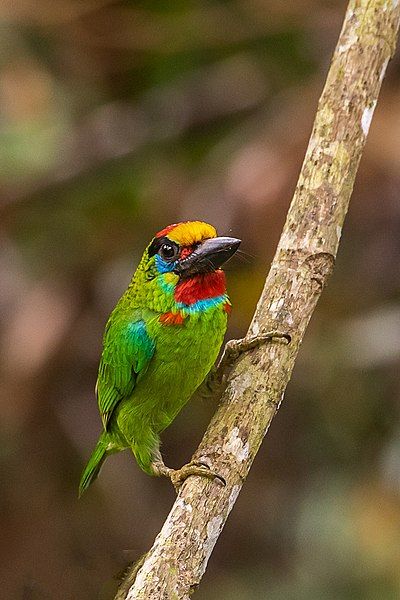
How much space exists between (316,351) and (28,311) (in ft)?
3.98

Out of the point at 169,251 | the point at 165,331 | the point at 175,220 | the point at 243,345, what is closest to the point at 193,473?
the point at 243,345

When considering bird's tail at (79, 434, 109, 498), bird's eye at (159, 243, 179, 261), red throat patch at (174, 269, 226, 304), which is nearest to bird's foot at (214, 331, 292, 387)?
red throat patch at (174, 269, 226, 304)

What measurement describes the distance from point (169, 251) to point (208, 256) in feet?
0.52

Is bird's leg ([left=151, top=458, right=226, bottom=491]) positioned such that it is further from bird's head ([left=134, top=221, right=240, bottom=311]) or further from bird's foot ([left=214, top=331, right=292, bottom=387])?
bird's head ([left=134, top=221, right=240, bottom=311])

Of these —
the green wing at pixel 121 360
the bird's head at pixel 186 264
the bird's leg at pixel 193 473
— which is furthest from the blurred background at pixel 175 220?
the bird's leg at pixel 193 473

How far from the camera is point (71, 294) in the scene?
433 centimetres

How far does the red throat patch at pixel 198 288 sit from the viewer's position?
2.85m

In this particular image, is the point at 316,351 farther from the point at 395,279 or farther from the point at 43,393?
the point at 43,393

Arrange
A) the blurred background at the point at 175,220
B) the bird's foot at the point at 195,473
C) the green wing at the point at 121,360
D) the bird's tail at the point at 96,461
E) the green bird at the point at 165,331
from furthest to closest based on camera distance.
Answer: the blurred background at the point at 175,220 → the bird's tail at the point at 96,461 → the green wing at the point at 121,360 → the green bird at the point at 165,331 → the bird's foot at the point at 195,473

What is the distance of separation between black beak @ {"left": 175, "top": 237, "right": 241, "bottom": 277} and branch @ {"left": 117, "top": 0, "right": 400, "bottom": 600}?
14 centimetres

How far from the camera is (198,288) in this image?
286 centimetres

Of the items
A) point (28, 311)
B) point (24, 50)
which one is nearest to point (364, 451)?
point (28, 311)

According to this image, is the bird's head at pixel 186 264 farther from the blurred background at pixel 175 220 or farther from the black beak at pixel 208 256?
the blurred background at pixel 175 220

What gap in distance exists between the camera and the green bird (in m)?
2.82
